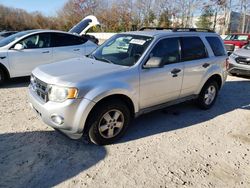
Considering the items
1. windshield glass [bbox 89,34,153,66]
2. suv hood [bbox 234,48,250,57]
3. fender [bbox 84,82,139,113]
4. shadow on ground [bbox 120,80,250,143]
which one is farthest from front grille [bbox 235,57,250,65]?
fender [bbox 84,82,139,113]

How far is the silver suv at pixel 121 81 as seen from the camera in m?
3.46

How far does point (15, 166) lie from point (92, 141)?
110 centimetres

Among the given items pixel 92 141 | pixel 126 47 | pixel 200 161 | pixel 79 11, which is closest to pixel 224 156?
pixel 200 161

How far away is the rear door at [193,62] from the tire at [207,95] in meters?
0.36

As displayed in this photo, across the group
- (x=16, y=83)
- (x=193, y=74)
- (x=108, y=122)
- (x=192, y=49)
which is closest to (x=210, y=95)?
(x=193, y=74)

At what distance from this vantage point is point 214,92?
5766mm

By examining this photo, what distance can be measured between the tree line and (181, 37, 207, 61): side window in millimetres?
31337

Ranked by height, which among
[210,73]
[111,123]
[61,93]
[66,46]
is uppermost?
[61,93]

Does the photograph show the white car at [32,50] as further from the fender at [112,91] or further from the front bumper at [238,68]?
the front bumper at [238,68]

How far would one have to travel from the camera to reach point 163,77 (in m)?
4.36

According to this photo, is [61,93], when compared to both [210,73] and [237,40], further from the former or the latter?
[237,40]

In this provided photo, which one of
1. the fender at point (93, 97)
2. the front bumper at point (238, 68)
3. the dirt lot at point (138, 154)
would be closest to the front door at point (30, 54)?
the dirt lot at point (138, 154)

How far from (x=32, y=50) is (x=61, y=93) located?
14.0 feet

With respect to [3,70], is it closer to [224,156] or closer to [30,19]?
[224,156]
